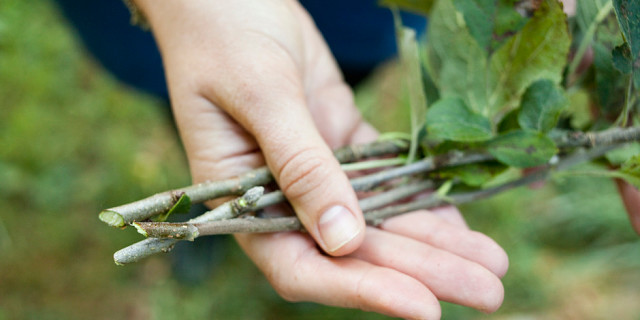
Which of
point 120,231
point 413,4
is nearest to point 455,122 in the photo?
point 413,4

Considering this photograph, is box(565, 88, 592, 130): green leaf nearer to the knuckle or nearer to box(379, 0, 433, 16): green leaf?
box(379, 0, 433, 16): green leaf

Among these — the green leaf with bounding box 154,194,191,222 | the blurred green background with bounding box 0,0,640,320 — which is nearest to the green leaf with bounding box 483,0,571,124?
the green leaf with bounding box 154,194,191,222

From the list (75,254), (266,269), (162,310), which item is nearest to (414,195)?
(266,269)

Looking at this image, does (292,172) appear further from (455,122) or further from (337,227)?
(455,122)

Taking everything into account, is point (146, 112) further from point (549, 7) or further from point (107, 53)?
point (549, 7)

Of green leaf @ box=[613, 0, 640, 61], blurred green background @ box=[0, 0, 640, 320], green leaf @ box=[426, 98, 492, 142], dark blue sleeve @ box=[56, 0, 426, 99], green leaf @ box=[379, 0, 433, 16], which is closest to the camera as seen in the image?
green leaf @ box=[613, 0, 640, 61]

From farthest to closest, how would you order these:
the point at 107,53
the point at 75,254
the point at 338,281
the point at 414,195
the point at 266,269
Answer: the point at 75,254
the point at 107,53
the point at 414,195
the point at 266,269
the point at 338,281

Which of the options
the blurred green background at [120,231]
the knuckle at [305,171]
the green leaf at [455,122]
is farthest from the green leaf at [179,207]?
the blurred green background at [120,231]
